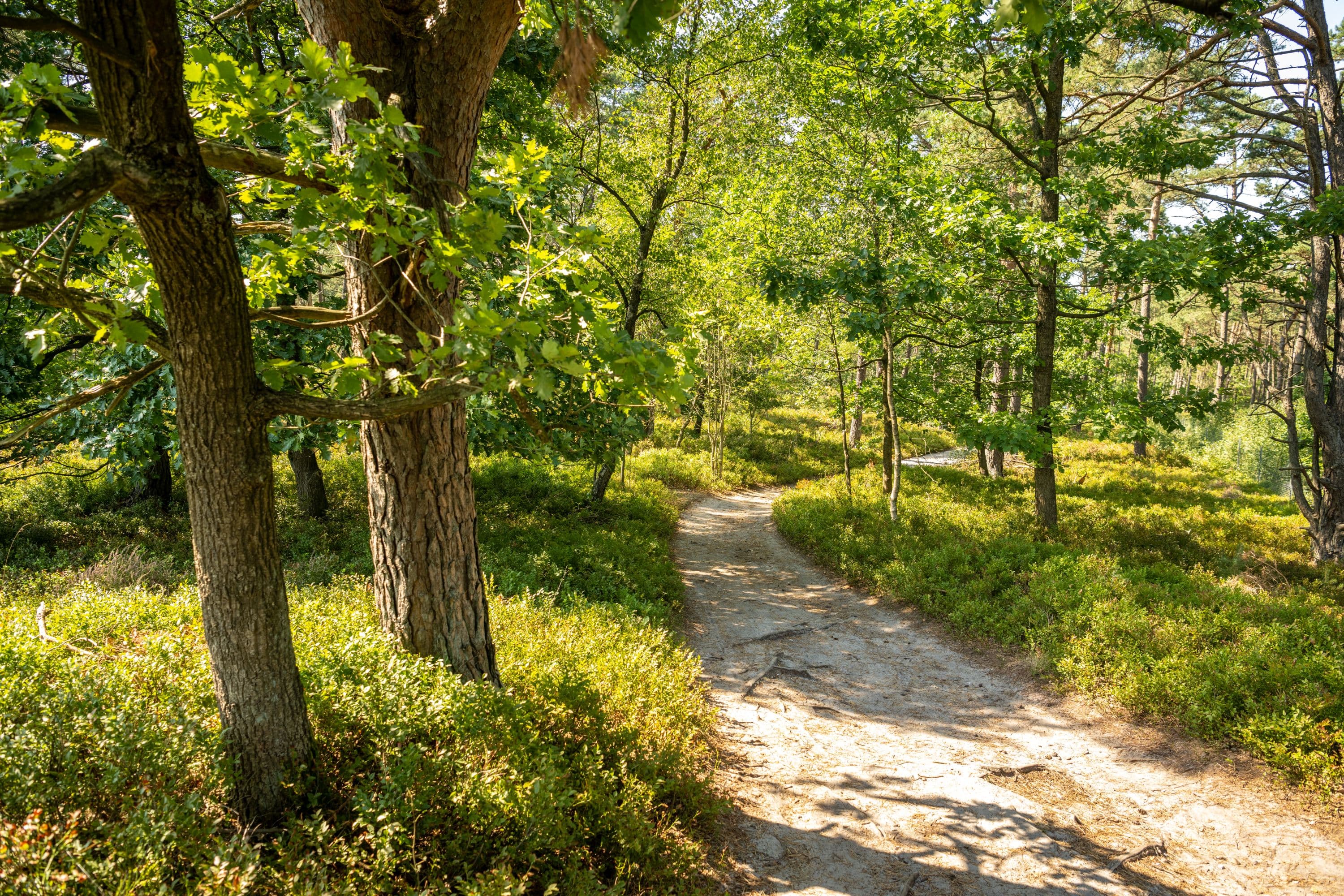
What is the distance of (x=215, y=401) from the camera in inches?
109

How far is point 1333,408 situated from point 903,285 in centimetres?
765

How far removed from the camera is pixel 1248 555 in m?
11.0

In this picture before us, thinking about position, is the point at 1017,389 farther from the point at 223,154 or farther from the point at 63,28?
the point at 63,28

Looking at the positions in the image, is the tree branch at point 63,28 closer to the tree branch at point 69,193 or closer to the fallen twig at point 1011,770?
the tree branch at point 69,193

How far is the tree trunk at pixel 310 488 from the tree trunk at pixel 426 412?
7.59 m

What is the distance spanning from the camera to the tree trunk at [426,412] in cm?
354

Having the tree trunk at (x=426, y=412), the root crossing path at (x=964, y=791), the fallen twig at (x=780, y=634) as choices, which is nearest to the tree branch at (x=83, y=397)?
the tree trunk at (x=426, y=412)

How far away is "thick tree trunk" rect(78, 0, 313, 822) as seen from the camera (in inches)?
91.4

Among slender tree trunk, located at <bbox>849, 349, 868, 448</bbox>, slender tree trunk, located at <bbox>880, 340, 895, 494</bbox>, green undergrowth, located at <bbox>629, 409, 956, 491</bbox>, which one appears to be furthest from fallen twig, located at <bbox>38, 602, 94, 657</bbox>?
slender tree trunk, located at <bbox>849, 349, 868, 448</bbox>

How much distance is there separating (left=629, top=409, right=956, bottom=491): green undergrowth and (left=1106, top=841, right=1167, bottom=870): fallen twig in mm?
14038

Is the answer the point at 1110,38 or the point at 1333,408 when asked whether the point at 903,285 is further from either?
the point at 1110,38

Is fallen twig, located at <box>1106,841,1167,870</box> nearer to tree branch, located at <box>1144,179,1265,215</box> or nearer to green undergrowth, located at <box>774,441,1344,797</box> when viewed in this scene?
green undergrowth, located at <box>774,441,1344,797</box>

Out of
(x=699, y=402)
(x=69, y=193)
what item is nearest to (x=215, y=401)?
(x=69, y=193)

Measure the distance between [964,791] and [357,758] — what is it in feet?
15.3
